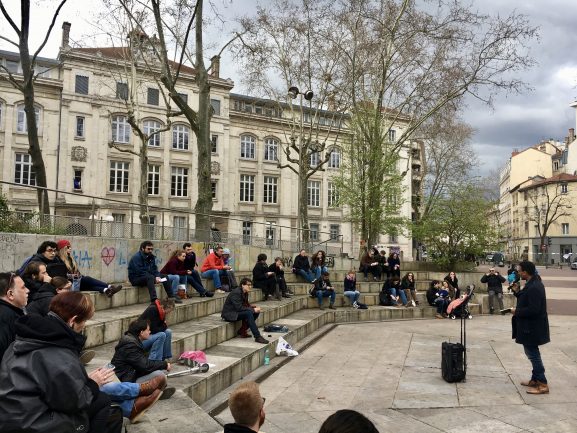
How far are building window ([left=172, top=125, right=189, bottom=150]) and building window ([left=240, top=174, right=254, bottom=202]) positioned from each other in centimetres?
640

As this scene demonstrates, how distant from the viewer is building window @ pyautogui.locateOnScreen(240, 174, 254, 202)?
1826 inches

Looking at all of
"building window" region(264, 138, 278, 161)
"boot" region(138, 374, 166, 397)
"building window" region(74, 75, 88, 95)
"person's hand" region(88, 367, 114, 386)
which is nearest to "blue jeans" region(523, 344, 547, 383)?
"boot" region(138, 374, 166, 397)

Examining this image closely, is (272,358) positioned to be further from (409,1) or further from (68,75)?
(68,75)

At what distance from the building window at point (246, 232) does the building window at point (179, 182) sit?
24.4 m

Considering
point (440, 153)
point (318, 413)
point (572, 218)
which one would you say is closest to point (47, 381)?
point (318, 413)

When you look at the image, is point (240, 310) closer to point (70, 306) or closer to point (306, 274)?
point (70, 306)

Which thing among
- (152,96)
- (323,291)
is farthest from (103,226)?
(152,96)

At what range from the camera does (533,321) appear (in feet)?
23.6

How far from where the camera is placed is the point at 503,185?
110688mm

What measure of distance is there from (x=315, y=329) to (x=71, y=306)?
10851 millimetres

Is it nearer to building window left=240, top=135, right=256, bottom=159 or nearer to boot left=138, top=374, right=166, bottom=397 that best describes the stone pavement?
boot left=138, top=374, right=166, bottom=397

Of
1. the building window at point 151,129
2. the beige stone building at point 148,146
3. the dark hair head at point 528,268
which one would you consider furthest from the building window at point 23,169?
the dark hair head at point 528,268

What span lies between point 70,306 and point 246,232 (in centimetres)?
1618

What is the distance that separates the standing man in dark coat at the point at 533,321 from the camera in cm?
717
